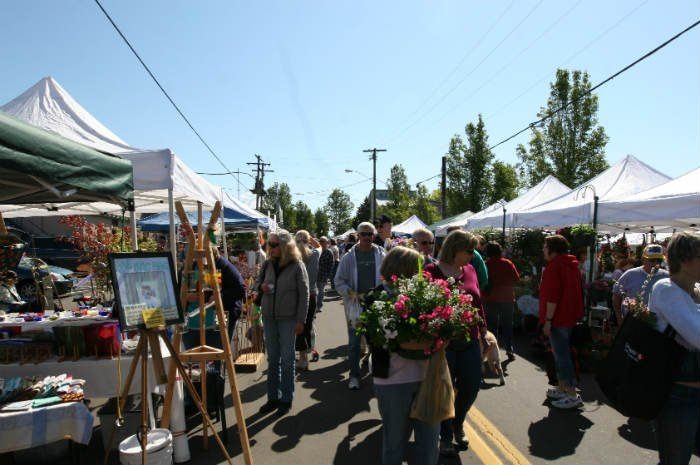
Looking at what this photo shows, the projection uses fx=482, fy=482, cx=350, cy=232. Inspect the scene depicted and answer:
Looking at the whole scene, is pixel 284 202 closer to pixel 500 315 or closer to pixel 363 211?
pixel 363 211

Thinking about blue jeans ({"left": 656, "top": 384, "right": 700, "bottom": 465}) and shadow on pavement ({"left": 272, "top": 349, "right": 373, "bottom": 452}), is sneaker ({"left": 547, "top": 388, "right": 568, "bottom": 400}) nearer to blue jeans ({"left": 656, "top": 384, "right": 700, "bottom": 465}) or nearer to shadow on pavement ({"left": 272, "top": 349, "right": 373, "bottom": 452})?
shadow on pavement ({"left": 272, "top": 349, "right": 373, "bottom": 452})

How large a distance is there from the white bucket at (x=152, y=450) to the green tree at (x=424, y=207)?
46.0 metres

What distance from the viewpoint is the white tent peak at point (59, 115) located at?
228 inches

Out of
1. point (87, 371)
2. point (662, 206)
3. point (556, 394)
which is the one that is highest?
point (662, 206)

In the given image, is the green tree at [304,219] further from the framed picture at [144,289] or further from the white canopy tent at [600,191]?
the framed picture at [144,289]

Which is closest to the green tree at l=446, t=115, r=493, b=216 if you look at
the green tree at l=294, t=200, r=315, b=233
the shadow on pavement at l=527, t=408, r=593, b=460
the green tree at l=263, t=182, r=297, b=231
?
the shadow on pavement at l=527, t=408, r=593, b=460

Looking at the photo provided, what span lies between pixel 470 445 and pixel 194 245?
3029mm

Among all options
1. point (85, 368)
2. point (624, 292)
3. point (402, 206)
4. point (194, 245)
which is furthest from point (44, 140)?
point (402, 206)

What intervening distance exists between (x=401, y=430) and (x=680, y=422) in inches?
62.3

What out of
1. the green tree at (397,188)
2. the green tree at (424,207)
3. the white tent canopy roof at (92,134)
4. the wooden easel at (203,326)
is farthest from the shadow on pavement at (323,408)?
the green tree at (397,188)

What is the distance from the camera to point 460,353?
13.0ft

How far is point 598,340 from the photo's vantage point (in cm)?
741

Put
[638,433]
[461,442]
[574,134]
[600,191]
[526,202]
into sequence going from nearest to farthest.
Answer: [461,442]
[638,433]
[600,191]
[526,202]
[574,134]

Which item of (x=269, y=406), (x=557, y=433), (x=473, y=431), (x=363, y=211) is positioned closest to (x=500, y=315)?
(x=557, y=433)
